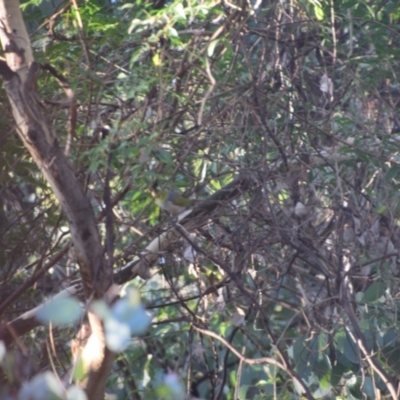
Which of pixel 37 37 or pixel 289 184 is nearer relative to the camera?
pixel 37 37

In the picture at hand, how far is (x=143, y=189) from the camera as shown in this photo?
211cm

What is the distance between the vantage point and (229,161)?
218 cm

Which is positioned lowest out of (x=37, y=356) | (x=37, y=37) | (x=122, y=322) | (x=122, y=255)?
(x=37, y=356)

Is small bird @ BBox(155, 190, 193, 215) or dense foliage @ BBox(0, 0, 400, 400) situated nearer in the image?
dense foliage @ BBox(0, 0, 400, 400)

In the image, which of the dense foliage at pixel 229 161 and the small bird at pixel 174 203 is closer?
the dense foliage at pixel 229 161

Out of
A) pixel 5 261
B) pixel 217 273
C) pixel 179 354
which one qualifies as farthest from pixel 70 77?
pixel 179 354

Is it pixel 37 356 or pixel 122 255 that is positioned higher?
pixel 122 255

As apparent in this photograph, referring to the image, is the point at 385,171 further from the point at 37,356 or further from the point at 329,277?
the point at 37,356

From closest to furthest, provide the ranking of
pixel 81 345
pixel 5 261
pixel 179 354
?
1. pixel 81 345
2. pixel 5 261
3. pixel 179 354

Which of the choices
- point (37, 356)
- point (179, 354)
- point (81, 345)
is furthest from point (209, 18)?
point (179, 354)

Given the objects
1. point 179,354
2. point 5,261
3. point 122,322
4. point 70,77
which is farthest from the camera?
point 179,354

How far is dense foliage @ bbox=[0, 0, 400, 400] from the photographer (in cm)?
184

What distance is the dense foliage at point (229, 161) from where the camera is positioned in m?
1.84

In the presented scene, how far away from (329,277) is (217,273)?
0.67 metres
